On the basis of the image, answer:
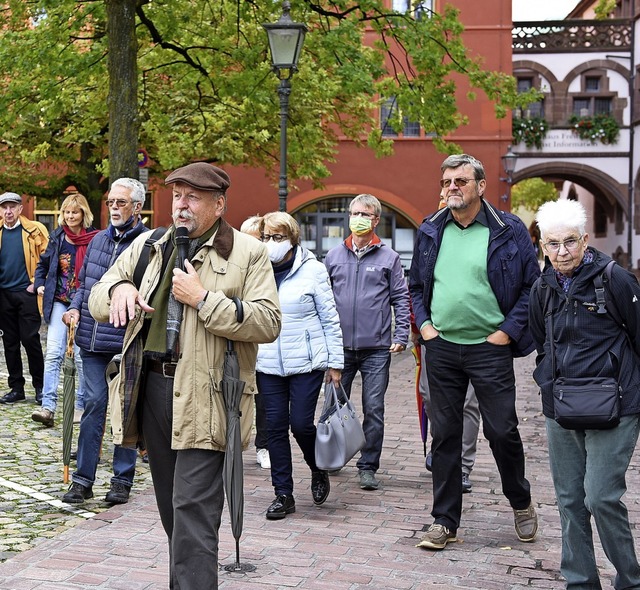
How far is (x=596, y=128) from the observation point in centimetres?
4219

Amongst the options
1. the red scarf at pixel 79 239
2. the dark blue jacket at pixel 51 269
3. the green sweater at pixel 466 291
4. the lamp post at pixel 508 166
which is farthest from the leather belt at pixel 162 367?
the lamp post at pixel 508 166

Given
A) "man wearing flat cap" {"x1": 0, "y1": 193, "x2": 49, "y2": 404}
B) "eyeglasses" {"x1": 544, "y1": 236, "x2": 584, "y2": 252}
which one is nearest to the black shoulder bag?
"eyeglasses" {"x1": 544, "y1": 236, "x2": 584, "y2": 252}

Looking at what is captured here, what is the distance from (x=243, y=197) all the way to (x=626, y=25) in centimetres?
1922

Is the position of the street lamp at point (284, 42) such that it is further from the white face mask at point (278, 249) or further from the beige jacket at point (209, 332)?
the beige jacket at point (209, 332)

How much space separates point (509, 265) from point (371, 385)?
2224 millimetres

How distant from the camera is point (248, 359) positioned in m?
4.44

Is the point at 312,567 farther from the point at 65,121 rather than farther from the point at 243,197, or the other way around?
the point at 243,197

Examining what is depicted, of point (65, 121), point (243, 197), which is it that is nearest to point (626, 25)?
point (243, 197)

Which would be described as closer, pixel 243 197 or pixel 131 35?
pixel 131 35

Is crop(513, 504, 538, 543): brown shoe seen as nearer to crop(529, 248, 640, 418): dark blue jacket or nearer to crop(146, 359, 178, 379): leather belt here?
crop(529, 248, 640, 418): dark blue jacket

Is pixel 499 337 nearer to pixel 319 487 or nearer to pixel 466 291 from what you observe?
pixel 466 291

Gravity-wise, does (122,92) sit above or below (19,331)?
above

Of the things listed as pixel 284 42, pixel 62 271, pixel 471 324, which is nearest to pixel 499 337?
pixel 471 324

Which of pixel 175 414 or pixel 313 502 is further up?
pixel 175 414
